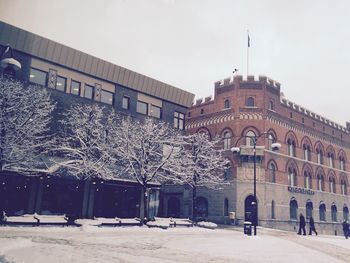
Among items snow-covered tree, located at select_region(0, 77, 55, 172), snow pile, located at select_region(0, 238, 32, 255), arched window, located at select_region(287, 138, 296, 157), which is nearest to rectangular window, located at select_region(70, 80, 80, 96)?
snow-covered tree, located at select_region(0, 77, 55, 172)

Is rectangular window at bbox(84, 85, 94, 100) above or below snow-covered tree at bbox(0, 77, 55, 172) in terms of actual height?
above

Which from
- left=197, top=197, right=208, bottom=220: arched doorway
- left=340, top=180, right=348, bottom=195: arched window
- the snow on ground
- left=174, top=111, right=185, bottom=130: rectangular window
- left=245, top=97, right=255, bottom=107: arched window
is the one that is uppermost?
left=245, top=97, right=255, bottom=107: arched window

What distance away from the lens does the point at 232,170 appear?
35.9 m

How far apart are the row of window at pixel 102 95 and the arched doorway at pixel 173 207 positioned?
8.59m

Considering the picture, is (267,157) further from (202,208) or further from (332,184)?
(332,184)

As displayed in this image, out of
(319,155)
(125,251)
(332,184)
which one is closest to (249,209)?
(319,155)

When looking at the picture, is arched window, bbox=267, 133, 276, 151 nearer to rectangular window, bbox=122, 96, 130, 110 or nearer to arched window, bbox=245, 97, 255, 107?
arched window, bbox=245, 97, 255, 107

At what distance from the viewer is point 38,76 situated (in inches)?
1125

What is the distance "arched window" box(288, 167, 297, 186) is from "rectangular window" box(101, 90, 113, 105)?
20.4m

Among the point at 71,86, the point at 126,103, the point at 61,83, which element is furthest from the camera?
the point at 126,103

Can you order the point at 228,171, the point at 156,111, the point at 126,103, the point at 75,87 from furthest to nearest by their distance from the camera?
1. the point at 156,111
2. the point at 228,171
3. the point at 126,103
4. the point at 75,87

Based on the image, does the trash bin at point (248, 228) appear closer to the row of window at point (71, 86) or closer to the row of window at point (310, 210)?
the row of window at point (310, 210)

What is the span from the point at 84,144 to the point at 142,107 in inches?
436

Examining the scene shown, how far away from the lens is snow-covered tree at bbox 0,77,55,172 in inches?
854
